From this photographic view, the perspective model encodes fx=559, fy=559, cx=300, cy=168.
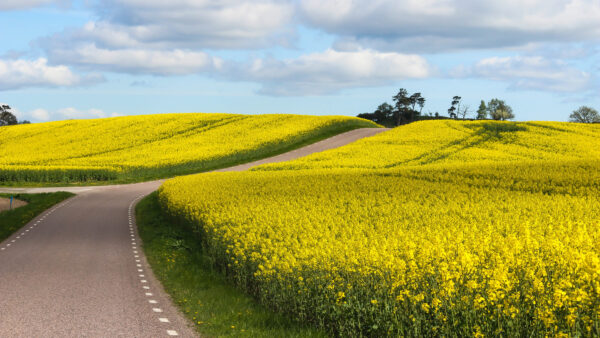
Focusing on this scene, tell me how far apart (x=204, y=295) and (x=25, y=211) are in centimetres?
2309

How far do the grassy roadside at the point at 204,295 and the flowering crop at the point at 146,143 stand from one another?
3541cm

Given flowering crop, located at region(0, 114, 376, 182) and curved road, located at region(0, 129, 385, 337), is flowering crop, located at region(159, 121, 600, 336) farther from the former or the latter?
flowering crop, located at region(0, 114, 376, 182)

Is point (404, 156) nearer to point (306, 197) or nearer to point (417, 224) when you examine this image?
point (306, 197)

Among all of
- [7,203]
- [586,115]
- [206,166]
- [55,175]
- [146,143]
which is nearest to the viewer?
[7,203]

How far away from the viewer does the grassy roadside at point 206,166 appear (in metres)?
54.6

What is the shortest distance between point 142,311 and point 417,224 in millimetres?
8824

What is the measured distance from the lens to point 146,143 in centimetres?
7994

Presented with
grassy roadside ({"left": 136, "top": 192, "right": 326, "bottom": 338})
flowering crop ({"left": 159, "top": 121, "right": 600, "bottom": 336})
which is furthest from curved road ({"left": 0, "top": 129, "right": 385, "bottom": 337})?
flowering crop ({"left": 159, "top": 121, "right": 600, "bottom": 336})

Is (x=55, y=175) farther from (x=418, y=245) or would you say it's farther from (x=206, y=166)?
(x=418, y=245)

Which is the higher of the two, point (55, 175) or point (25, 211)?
point (55, 175)

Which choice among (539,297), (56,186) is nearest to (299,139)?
(56,186)

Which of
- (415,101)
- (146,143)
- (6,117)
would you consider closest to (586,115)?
(415,101)

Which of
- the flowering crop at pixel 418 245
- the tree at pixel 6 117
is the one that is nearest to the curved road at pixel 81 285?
the flowering crop at pixel 418 245

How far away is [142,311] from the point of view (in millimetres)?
13219
